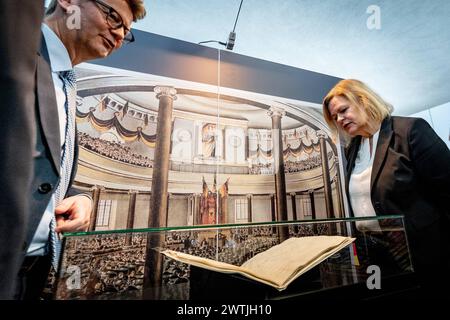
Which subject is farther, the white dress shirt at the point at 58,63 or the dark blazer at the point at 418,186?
the dark blazer at the point at 418,186

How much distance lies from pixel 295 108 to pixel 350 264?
5.88 feet

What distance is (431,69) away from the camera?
7.37 ft

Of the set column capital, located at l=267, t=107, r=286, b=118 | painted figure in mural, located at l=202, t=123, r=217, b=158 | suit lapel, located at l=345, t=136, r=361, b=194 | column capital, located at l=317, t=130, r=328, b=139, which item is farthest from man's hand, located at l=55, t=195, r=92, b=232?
column capital, located at l=317, t=130, r=328, b=139

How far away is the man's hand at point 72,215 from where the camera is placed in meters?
0.58

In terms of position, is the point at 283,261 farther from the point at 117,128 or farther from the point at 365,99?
the point at 117,128

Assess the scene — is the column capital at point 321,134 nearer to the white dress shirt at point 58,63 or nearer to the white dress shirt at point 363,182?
the white dress shirt at point 363,182

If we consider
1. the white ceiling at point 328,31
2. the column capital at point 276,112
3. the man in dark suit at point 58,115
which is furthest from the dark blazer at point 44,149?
the column capital at point 276,112

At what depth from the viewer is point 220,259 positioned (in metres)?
0.57

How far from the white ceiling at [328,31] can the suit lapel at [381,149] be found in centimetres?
111

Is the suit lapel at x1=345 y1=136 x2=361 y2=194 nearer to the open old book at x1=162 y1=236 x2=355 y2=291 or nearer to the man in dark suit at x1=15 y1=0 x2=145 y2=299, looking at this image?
the open old book at x1=162 y1=236 x2=355 y2=291

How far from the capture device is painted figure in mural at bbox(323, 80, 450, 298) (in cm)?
83

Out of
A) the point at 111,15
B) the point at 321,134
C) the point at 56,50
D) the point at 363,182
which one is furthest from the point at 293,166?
the point at 56,50

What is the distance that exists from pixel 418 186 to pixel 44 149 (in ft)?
4.48
